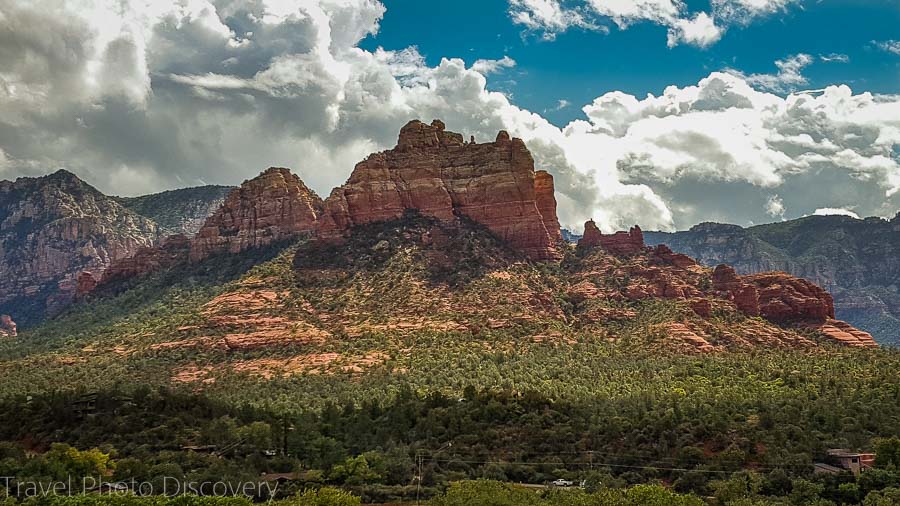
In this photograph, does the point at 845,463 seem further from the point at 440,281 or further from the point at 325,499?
the point at 440,281

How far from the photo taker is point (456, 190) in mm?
171750

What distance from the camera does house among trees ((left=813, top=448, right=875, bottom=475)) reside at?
66750 mm

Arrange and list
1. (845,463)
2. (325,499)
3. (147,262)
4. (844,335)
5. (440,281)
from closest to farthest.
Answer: (325,499) < (845,463) < (844,335) < (440,281) < (147,262)

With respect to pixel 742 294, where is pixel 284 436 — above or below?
below

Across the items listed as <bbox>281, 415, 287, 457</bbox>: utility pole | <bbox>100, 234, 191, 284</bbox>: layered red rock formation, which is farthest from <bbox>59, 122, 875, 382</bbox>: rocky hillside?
<bbox>281, 415, 287, 457</bbox>: utility pole

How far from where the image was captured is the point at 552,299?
15050 cm

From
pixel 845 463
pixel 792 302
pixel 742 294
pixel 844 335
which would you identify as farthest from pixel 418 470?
pixel 792 302

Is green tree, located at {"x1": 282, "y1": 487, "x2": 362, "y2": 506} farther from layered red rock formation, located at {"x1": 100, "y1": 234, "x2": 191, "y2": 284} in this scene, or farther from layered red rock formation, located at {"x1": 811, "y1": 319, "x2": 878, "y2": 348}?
layered red rock formation, located at {"x1": 100, "y1": 234, "x2": 191, "y2": 284}

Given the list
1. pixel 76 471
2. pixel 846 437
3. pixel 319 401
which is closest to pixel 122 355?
pixel 319 401

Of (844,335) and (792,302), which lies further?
(792,302)

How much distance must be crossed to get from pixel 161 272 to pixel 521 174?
84573mm

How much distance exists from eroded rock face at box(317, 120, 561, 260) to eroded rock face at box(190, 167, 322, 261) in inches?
494

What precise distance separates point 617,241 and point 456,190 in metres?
34.9

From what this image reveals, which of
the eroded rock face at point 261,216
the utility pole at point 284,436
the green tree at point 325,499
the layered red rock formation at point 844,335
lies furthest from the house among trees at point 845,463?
the eroded rock face at point 261,216
